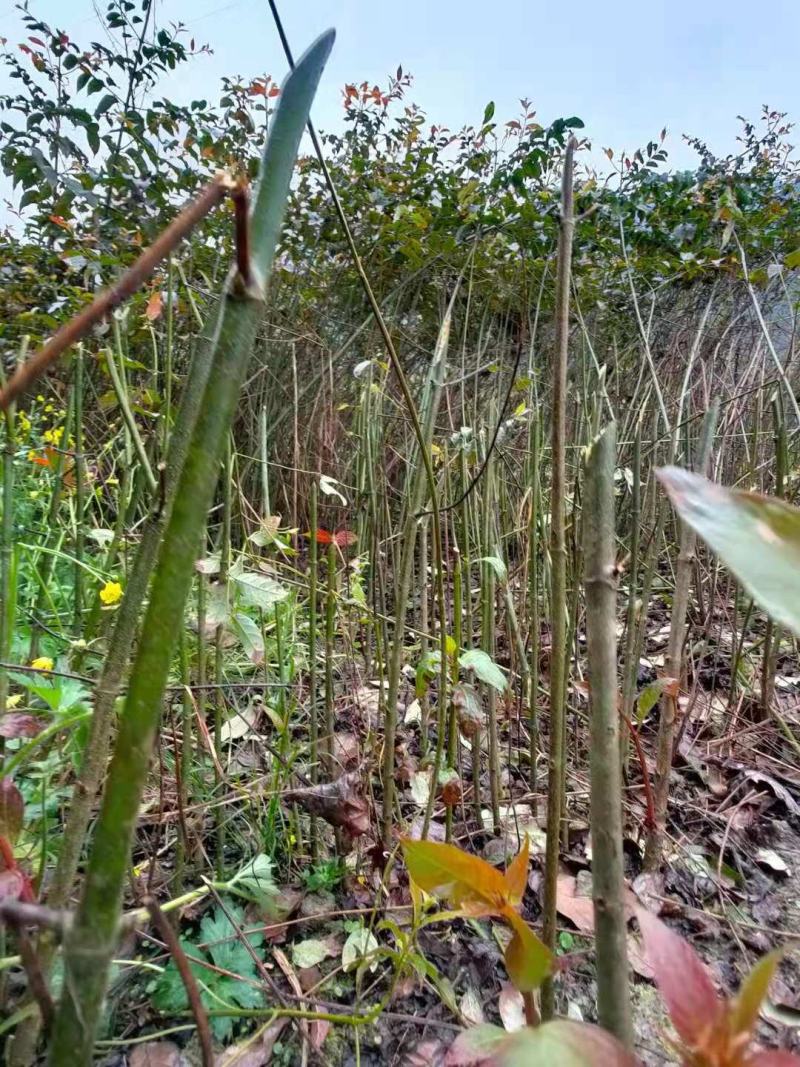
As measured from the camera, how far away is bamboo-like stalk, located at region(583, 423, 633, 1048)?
0.25 metres

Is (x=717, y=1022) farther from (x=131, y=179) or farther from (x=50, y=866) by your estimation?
(x=131, y=179)

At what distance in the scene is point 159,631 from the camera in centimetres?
21

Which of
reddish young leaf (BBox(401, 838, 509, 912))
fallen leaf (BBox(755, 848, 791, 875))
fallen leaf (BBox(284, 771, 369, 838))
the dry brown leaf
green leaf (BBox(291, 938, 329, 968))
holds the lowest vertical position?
the dry brown leaf

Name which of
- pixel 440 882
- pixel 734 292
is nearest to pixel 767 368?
pixel 734 292

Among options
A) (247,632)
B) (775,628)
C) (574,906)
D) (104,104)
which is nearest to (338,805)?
(247,632)

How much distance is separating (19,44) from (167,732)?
→ 2.11m

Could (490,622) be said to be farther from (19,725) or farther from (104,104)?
(104,104)

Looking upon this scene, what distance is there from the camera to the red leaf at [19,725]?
17.8 inches

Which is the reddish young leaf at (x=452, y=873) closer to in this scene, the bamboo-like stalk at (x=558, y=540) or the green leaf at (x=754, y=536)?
the bamboo-like stalk at (x=558, y=540)

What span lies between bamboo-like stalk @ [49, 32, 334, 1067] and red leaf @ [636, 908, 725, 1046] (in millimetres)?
185

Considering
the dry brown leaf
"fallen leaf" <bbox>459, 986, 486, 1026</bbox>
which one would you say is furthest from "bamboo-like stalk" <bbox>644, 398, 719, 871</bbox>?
the dry brown leaf

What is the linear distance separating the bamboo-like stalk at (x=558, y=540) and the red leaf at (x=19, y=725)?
403 millimetres

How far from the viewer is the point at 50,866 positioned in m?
0.72

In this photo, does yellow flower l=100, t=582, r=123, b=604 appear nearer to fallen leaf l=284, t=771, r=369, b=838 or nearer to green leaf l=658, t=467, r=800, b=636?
fallen leaf l=284, t=771, r=369, b=838
